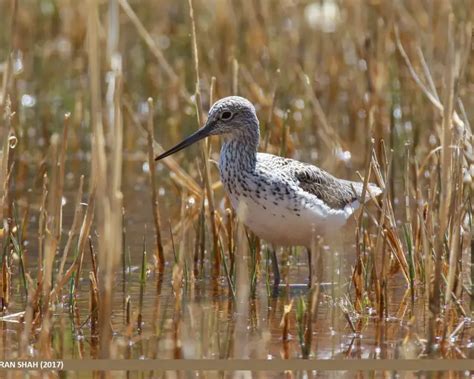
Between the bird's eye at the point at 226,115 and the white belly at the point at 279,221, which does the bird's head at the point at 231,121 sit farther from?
the white belly at the point at 279,221

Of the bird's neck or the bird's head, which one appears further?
the bird's head

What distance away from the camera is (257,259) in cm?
837

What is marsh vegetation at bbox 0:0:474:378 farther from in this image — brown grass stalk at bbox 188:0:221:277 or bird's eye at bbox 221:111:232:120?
bird's eye at bbox 221:111:232:120

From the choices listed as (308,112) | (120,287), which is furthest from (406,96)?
(120,287)

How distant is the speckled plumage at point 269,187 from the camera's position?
7.76 meters

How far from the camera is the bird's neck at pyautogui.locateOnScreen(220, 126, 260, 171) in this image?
7.96m

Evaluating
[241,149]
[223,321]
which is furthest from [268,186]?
[223,321]

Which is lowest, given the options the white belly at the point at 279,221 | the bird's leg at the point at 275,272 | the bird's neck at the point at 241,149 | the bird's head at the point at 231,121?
the bird's leg at the point at 275,272

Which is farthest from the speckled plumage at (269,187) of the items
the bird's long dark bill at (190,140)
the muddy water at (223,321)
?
the muddy water at (223,321)

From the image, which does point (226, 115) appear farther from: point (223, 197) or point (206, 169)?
point (223, 197)

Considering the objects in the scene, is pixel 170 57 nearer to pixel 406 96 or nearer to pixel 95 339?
pixel 406 96

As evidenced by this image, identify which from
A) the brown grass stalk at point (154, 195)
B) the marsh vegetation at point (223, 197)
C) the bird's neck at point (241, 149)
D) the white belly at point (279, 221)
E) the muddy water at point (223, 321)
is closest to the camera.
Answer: the marsh vegetation at point (223, 197)

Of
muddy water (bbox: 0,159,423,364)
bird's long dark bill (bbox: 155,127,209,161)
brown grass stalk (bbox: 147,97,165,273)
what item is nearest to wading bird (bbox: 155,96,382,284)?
bird's long dark bill (bbox: 155,127,209,161)

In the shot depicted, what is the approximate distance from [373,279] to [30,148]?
5454 mm
